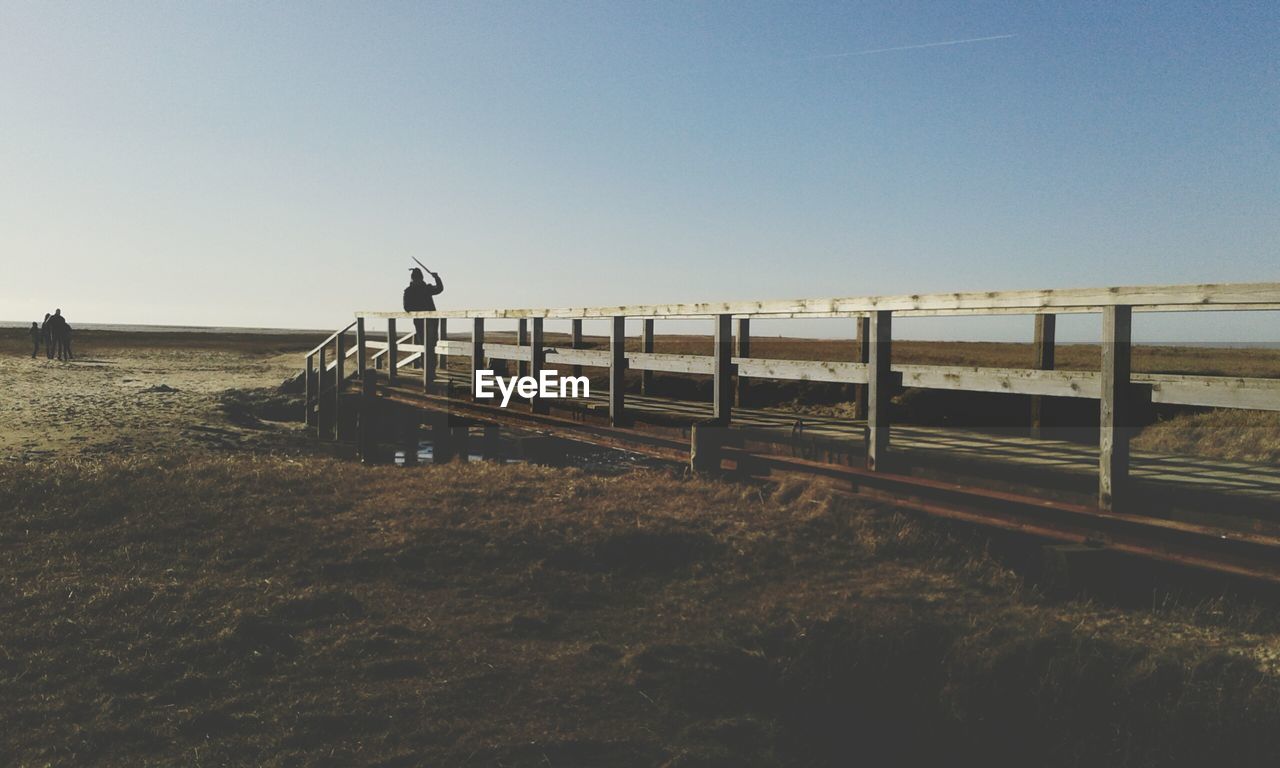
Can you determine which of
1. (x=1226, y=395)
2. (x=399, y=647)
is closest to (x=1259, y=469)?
(x=1226, y=395)

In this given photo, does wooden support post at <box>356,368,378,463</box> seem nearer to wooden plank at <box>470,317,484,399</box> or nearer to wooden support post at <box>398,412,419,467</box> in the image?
wooden support post at <box>398,412,419,467</box>

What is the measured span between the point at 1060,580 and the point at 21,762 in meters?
6.02

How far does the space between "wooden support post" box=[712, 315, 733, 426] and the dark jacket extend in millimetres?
9967

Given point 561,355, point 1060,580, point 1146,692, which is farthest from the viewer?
point 561,355

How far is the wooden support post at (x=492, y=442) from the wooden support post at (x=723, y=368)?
546 centimetres

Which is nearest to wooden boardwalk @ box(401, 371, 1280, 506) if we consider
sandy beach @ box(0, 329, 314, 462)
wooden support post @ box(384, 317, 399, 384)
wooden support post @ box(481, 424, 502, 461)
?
wooden support post @ box(481, 424, 502, 461)

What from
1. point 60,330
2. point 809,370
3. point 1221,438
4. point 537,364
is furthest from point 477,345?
point 60,330

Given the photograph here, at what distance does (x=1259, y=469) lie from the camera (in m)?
7.20

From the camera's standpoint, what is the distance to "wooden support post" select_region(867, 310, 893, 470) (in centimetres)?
702

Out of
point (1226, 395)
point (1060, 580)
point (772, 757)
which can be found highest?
point (1226, 395)

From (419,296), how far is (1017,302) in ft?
44.7

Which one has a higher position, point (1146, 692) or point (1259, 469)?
point (1259, 469)

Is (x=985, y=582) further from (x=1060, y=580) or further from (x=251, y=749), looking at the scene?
(x=251, y=749)

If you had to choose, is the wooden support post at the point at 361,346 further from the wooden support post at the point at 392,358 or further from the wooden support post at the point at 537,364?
the wooden support post at the point at 537,364
